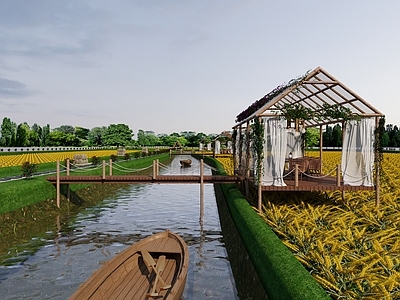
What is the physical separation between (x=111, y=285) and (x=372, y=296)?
14.4 feet

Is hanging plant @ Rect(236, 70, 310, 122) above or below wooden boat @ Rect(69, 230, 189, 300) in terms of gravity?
above

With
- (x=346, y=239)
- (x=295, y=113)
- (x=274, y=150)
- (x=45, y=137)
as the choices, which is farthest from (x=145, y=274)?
(x=45, y=137)

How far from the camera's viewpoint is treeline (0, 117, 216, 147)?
7869 cm

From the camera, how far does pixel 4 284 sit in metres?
8.90

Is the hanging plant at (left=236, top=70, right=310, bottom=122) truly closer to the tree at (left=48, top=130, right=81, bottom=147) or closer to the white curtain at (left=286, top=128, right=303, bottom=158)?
the white curtain at (left=286, top=128, right=303, bottom=158)

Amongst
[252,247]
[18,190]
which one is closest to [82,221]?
[18,190]

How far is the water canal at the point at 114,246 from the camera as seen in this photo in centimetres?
879

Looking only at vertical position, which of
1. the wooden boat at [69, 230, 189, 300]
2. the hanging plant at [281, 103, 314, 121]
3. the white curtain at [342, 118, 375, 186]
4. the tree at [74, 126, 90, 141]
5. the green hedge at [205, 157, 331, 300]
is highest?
the tree at [74, 126, 90, 141]

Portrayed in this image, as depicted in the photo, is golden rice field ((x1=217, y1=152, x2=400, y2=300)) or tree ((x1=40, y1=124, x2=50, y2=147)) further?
tree ((x1=40, y1=124, x2=50, y2=147))

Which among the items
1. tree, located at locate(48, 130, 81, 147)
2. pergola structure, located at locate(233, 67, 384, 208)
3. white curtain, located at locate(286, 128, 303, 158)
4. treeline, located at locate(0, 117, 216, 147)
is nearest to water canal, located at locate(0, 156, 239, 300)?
pergola structure, located at locate(233, 67, 384, 208)

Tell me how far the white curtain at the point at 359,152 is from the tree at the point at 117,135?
119993 millimetres

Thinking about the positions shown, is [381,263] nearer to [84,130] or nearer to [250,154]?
[250,154]

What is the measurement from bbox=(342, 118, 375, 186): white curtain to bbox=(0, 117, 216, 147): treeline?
51.9m

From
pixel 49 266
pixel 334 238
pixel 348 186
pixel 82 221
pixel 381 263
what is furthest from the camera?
pixel 82 221
